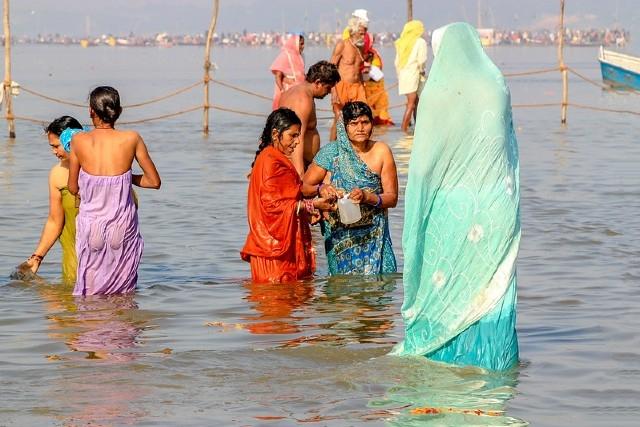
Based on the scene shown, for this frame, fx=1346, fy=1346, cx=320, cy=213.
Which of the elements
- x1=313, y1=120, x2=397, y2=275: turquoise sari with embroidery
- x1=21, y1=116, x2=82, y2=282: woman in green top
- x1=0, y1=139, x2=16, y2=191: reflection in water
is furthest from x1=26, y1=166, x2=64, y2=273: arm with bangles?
x1=0, y1=139, x2=16, y2=191: reflection in water

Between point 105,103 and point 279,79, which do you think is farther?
point 279,79

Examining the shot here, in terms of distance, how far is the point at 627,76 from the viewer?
3619 cm

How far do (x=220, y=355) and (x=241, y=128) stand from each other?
15.8 m

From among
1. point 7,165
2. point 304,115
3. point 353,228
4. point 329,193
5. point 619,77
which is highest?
point 304,115

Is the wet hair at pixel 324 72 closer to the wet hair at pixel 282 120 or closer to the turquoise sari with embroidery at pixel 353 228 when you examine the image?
the turquoise sari with embroidery at pixel 353 228

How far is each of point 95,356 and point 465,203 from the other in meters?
2.02

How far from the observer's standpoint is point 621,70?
36438 millimetres

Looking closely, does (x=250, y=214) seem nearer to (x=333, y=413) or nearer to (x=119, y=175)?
(x=119, y=175)

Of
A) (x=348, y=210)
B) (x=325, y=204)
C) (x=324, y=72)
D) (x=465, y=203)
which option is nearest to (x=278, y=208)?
(x=325, y=204)

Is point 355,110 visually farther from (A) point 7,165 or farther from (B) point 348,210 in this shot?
(A) point 7,165

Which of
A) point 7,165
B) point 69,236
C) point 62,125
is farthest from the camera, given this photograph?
point 7,165

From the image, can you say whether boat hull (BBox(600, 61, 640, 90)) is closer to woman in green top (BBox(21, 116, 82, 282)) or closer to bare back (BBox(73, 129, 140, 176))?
woman in green top (BBox(21, 116, 82, 282))

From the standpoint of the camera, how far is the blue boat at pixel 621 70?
35.7m

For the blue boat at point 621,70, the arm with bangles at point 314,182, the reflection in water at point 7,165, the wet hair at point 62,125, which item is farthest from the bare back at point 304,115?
the blue boat at point 621,70
